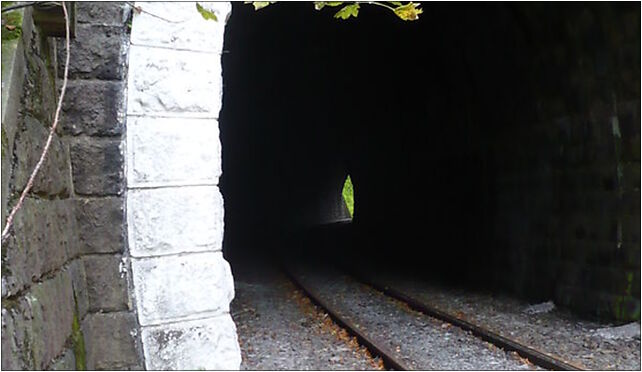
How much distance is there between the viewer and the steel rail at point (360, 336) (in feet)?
17.9

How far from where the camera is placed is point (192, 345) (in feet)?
8.82

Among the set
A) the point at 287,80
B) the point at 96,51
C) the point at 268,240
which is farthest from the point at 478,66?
the point at 268,240

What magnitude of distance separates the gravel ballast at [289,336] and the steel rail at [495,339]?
1195 millimetres

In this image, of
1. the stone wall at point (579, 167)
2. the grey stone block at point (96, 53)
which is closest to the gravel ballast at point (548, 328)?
the stone wall at point (579, 167)

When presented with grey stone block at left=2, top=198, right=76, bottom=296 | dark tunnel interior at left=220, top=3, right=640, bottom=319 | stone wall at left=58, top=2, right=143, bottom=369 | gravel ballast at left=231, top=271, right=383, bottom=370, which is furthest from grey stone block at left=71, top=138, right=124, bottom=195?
dark tunnel interior at left=220, top=3, right=640, bottom=319

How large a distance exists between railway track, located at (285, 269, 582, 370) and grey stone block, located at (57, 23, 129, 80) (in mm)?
3574

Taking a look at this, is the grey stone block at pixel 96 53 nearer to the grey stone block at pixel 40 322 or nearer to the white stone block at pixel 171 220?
the white stone block at pixel 171 220

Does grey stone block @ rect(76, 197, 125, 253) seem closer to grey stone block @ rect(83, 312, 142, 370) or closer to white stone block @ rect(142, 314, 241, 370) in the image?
grey stone block @ rect(83, 312, 142, 370)

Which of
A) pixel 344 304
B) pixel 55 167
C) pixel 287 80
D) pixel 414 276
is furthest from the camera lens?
pixel 287 80

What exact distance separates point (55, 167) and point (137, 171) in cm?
32

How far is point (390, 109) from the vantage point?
13.3 m

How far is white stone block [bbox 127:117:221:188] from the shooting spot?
8.59 feet

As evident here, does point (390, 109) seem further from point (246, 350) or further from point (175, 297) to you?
point (175, 297)

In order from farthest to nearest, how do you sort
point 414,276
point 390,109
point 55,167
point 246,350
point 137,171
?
point 390,109 → point 414,276 → point 246,350 → point 137,171 → point 55,167
